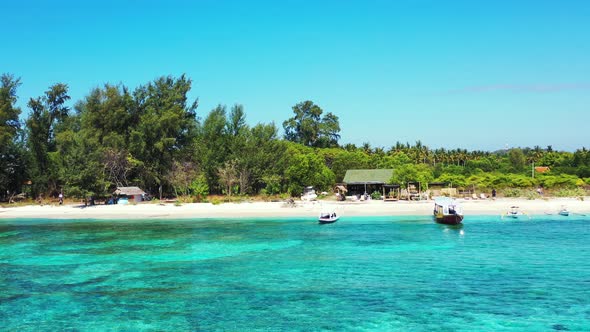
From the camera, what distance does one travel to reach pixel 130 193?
5759 cm

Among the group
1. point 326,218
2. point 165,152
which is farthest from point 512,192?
point 165,152

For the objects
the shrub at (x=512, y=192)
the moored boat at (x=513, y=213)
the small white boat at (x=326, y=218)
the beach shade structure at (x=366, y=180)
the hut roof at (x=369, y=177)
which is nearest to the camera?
the small white boat at (x=326, y=218)

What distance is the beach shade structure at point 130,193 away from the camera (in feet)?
188

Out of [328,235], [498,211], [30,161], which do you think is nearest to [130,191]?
[30,161]

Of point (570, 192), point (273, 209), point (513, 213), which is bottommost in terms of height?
point (513, 213)

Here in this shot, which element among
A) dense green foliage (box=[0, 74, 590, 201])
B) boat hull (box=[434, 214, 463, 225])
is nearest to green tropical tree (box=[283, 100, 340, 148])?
dense green foliage (box=[0, 74, 590, 201])

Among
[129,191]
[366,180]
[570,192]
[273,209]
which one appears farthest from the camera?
[366,180]

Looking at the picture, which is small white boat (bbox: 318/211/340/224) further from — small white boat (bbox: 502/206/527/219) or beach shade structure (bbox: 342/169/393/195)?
beach shade structure (bbox: 342/169/393/195)

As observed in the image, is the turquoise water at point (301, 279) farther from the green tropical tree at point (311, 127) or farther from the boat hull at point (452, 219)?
the green tropical tree at point (311, 127)

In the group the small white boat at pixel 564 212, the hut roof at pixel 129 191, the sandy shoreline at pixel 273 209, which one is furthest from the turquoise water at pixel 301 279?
the hut roof at pixel 129 191

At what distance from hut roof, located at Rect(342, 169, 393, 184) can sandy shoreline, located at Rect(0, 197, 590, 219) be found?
19.6 feet

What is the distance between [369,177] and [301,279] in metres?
39.7

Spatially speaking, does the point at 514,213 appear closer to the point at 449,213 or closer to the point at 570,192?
the point at 449,213

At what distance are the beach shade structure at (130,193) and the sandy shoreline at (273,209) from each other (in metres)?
3.58
